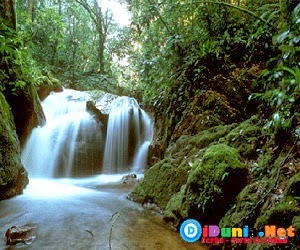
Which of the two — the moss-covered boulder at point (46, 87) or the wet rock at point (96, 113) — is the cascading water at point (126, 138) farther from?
the moss-covered boulder at point (46, 87)

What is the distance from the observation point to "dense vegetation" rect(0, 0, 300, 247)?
2.76 m

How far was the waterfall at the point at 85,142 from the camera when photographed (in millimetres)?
9266

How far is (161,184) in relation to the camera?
460cm

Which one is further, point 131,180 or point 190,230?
point 131,180

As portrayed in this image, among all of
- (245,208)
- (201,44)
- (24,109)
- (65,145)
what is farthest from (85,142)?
(245,208)

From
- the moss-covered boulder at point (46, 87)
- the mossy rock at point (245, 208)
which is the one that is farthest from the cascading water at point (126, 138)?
the mossy rock at point (245, 208)

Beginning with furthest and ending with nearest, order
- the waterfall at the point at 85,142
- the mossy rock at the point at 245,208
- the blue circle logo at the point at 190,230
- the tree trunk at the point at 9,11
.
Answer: the waterfall at the point at 85,142
the tree trunk at the point at 9,11
the blue circle logo at the point at 190,230
the mossy rock at the point at 245,208

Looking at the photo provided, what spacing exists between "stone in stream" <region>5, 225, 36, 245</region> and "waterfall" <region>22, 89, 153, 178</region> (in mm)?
5976

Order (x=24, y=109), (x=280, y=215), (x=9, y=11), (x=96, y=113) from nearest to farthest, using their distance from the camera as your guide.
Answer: (x=280, y=215)
(x=9, y=11)
(x=24, y=109)
(x=96, y=113)

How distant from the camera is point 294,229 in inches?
78.7

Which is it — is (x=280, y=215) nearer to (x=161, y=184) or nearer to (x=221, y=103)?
Result: (x=161, y=184)

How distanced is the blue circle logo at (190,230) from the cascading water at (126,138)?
21.7 feet

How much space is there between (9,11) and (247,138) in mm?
7567

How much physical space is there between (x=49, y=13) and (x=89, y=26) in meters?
11.5
